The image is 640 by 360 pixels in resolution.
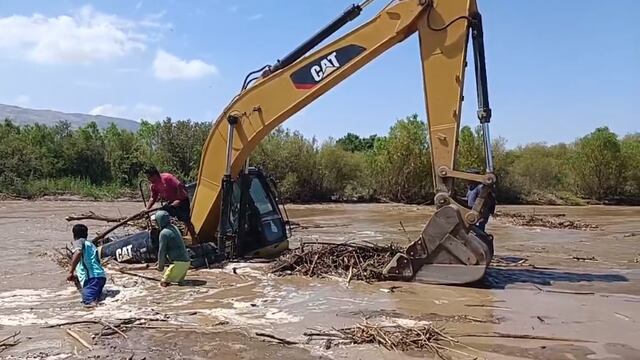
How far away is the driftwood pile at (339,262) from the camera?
10.1 metres

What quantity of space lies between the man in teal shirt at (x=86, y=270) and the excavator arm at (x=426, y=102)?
280cm

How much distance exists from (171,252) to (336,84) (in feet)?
12.1

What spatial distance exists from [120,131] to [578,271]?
32.8 m

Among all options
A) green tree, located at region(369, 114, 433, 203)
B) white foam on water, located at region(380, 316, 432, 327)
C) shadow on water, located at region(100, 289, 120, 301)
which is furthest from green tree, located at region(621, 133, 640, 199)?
shadow on water, located at region(100, 289, 120, 301)

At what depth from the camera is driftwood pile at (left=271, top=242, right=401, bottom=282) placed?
10.1 meters

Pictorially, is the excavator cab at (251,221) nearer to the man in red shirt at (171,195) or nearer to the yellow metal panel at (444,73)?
the man in red shirt at (171,195)

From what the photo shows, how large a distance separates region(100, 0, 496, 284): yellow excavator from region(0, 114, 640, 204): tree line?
22.1m

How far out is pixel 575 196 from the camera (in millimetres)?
36531

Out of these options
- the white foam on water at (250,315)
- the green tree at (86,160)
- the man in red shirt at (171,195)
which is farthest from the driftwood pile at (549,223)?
the green tree at (86,160)

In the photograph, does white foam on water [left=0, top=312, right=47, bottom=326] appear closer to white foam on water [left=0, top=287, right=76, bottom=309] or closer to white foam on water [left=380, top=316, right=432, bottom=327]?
white foam on water [left=0, top=287, right=76, bottom=309]

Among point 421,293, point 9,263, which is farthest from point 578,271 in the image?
point 9,263

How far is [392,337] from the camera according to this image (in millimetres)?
6551

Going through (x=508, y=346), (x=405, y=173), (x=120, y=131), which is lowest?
(x=508, y=346)

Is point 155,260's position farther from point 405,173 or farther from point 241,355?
point 405,173
